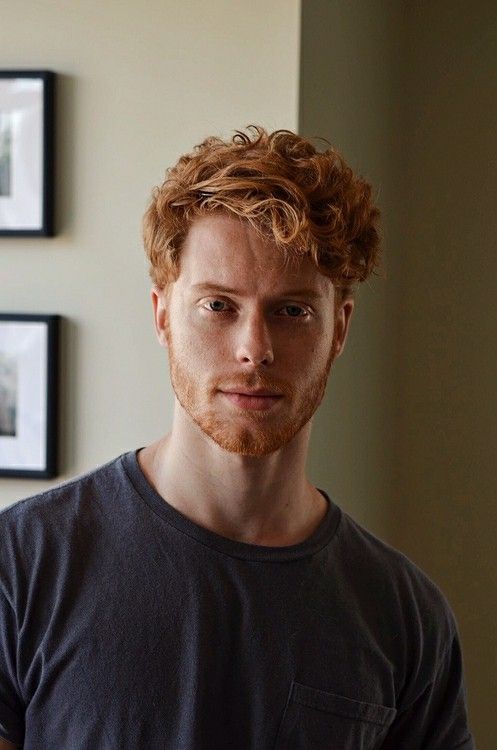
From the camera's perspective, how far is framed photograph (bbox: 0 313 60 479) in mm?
2340

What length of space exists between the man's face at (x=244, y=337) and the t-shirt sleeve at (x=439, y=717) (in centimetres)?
44

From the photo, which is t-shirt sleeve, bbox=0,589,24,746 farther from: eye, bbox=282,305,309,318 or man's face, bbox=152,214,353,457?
eye, bbox=282,305,309,318

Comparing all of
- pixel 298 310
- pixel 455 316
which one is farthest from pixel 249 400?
pixel 455 316

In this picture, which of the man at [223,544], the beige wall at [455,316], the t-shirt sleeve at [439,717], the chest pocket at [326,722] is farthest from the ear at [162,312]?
the beige wall at [455,316]

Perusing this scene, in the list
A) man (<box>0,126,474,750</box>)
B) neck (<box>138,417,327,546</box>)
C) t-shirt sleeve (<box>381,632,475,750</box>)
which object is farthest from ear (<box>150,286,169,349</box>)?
t-shirt sleeve (<box>381,632,475,750</box>)

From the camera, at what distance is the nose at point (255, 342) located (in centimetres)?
133

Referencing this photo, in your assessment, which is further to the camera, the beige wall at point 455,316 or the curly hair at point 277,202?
the beige wall at point 455,316

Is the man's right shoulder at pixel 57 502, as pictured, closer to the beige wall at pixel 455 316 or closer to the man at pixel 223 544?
the man at pixel 223 544

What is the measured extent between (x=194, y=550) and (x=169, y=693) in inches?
6.8

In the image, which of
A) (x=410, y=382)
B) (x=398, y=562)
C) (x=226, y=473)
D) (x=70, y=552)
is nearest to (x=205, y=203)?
(x=226, y=473)

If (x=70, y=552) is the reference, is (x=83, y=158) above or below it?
above

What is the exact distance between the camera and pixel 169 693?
136cm

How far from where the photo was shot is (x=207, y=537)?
1.43 metres

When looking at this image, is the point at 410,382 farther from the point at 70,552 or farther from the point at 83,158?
the point at 70,552
